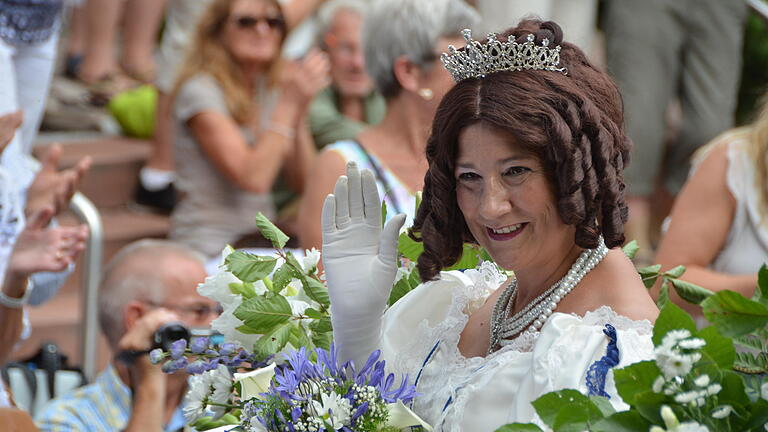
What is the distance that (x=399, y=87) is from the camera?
3.46 metres

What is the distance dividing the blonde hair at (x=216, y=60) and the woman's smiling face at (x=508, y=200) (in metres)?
2.77

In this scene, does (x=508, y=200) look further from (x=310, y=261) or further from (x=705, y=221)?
(x=705, y=221)

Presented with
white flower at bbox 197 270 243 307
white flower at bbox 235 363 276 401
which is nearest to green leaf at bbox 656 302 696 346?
white flower at bbox 235 363 276 401

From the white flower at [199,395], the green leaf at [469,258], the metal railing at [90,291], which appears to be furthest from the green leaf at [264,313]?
the metal railing at [90,291]

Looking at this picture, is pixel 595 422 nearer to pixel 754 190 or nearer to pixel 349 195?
pixel 349 195

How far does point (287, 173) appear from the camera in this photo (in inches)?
185

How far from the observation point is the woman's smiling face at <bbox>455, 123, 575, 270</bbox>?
1.77m

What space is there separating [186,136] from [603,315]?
119 inches

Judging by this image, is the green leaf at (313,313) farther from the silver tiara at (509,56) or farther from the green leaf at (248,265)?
the silver tiara at (509,56)

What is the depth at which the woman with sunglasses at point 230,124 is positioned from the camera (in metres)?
4.41

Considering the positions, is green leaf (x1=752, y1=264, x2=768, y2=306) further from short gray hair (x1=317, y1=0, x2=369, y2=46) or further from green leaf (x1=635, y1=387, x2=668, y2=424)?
short gray hair (x1=317, y1=0, x2=369, y2=46)

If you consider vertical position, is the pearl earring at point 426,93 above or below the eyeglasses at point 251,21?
above

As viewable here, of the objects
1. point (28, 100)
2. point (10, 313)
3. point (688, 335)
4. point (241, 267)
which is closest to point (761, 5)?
point (28, 100)

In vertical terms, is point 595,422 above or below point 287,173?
above
